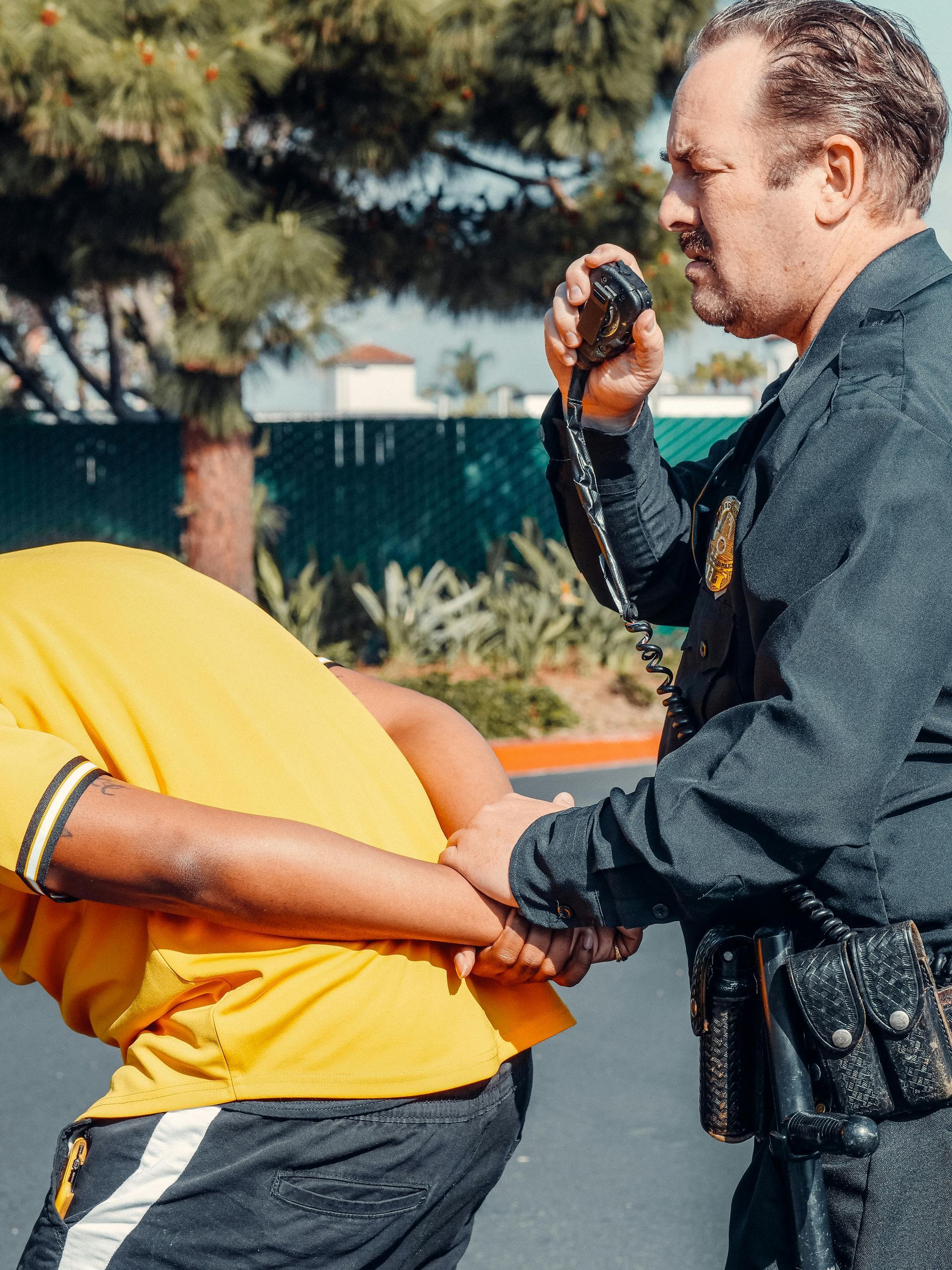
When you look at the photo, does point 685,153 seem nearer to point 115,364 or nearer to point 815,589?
point 815,589

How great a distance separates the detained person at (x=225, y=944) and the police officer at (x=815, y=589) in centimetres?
17

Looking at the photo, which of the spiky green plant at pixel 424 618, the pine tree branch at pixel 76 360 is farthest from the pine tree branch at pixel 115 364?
the spiky green plant at pixel 424 618

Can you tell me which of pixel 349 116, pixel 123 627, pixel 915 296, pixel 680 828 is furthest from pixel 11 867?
pixel 349 116

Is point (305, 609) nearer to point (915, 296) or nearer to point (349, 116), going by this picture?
point (349, 116)

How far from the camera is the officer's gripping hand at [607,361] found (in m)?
2.04

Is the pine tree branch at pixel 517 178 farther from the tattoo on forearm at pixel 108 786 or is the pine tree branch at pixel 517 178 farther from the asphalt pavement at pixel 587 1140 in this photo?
the tattoo on forearm at pixel 108 786

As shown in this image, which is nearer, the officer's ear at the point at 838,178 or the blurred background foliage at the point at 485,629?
the officer's ear at the point at 838,178

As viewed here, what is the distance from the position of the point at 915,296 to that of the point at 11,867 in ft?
4.12

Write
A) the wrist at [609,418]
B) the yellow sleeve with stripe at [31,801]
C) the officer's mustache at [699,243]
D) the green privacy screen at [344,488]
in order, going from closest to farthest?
the yellow sleeve with stripe at [31,801]
the officer's mustache at [699,243]
the wrist at [609,418]
the green privacy screen at [344,488]

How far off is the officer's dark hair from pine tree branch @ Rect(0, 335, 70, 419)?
48.0 ft

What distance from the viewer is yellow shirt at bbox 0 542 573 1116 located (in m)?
1.54

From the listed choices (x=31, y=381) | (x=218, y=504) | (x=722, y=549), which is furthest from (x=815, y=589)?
(x=31, y=381)

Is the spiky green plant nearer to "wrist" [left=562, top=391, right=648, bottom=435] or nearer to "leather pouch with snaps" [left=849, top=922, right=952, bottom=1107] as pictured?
"wrist" [left=562, top=391, right=648, bottom=435]

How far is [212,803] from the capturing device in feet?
5.15
